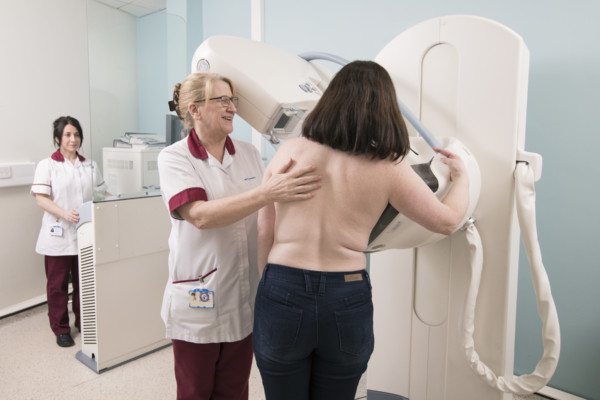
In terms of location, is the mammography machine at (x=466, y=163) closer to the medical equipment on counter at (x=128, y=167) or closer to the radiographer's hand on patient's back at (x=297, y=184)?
the radiographer's hand on patient's back at (x=297, y=184)

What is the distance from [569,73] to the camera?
1.81 m

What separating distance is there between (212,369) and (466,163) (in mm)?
1015

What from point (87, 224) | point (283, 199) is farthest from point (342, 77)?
point (87, 224)

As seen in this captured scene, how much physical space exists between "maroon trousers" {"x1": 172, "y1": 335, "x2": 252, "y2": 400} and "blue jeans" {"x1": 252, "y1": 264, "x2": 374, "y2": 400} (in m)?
0.35

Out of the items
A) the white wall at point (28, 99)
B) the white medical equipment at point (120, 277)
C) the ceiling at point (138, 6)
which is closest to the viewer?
the white medical equipment at point (120, 277)

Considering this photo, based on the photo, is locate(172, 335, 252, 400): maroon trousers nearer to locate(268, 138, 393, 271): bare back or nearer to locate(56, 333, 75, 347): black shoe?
locate(268, 138, 393, 271): bare back

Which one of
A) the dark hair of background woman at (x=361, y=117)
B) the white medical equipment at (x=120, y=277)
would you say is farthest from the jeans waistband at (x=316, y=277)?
the white medical equipment at (x=120, y=277)

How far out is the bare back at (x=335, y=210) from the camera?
3.28 feet

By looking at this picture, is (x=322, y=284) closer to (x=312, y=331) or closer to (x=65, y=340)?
(x=312, y=331)

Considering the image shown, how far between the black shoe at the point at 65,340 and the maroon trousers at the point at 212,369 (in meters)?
1.51

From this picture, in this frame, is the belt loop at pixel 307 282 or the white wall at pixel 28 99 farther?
the white wall at pixel 28 99

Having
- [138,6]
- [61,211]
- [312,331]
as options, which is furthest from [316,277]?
[138,6]

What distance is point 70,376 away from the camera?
2189 millimetres

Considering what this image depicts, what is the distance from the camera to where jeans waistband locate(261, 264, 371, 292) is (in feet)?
3.28
